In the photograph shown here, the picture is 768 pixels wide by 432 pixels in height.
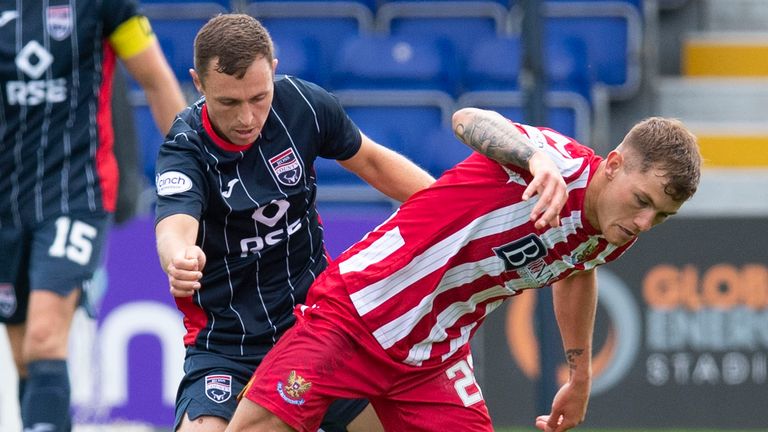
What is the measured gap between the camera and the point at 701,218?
8.09 metres

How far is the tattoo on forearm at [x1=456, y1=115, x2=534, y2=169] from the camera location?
376cm

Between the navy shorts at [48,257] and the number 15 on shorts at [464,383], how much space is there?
5.17 ft

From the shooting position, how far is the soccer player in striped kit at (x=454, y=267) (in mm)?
3766

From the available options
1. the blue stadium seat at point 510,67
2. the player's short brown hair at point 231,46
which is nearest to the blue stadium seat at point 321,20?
the blue stadium seat at point 510,67

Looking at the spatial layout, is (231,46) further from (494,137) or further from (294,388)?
(294,388)

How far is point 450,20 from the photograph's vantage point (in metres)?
10.7

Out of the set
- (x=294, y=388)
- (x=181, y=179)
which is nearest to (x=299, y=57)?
(x=181, y=179)

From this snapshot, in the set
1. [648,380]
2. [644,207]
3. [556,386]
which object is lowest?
[648,380]

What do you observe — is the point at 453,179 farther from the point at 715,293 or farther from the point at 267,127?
the point at 715,293

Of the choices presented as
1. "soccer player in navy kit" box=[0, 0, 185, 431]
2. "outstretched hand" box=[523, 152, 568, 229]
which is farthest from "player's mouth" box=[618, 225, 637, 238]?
"soccer player in navy kit" box=[0, 0, 185, 431]

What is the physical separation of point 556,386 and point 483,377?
1.64 metres

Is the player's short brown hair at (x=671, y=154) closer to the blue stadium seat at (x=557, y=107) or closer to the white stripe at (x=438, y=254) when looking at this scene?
the white stripe at (x=438, y=254)

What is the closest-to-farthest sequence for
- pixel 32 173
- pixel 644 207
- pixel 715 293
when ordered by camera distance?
pixel 644 207
pixel 32 173
pixel 715 293

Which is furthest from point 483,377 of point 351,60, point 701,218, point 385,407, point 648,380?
point 385,407
